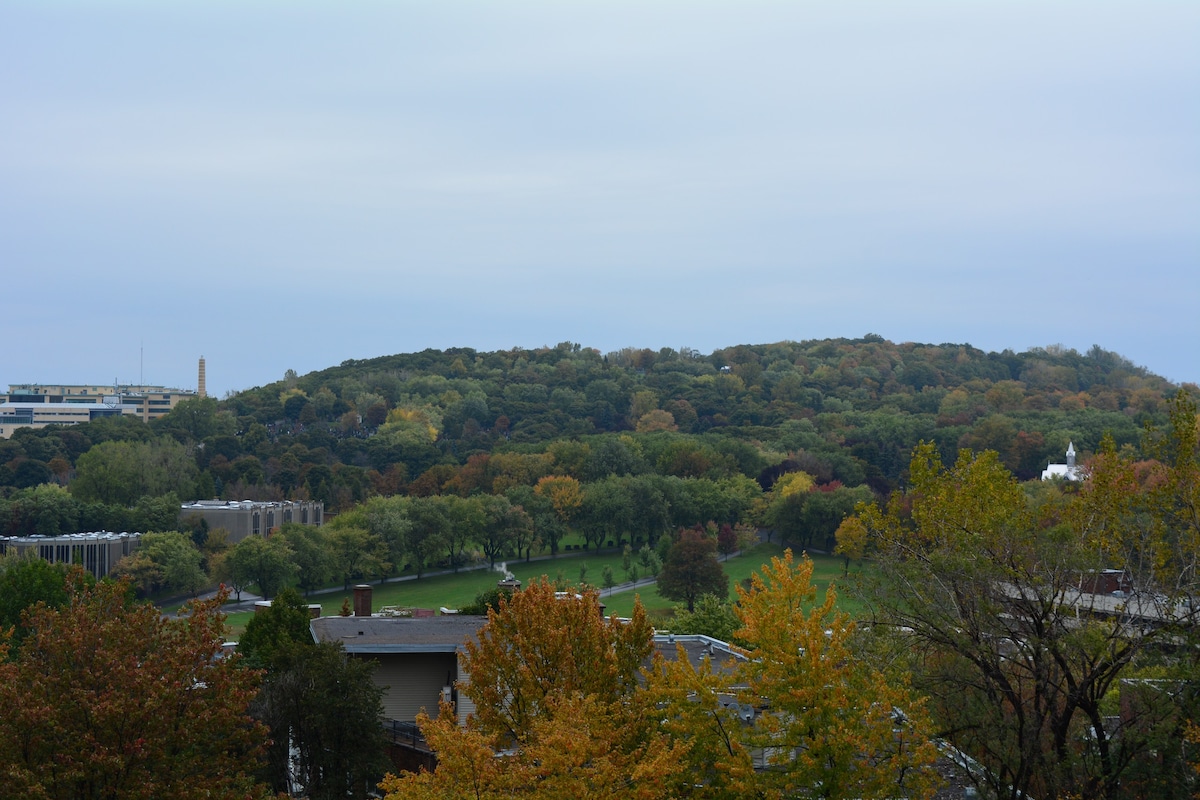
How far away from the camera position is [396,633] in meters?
37.0

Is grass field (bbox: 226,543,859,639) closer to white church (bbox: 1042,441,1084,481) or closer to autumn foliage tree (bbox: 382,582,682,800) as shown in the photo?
white church (bbox: 1042,441,1084,481)

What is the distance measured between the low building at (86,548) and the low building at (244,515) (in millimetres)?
8519

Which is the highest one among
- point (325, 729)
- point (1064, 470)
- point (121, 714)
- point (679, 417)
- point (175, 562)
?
point (679, 417)

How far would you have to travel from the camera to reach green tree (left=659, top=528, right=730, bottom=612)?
72.1 m

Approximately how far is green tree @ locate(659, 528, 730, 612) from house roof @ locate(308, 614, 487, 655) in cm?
3436

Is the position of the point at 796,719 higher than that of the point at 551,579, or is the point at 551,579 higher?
the point at 796,719

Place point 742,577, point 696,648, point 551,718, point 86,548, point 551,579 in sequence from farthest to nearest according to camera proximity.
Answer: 1. point 742,577
2. point 86,548
3. point 551,579
4. point 696,648
5. point 551,718

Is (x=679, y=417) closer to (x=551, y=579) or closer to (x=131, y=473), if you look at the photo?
(x=131, y=473)

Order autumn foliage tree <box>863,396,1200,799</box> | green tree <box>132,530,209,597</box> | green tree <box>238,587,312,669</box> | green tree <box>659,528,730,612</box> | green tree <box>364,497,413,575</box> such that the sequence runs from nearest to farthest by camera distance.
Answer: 1. autumn foliage tree <box>863,396,1200,799</box>
2. green tree <box>238,587,312,669</box>
3. green tree <box>659,528,730,612</box>
4. green tree <box>132,530,209,597</box>
5. green tree <box>364,497,413,575</box>

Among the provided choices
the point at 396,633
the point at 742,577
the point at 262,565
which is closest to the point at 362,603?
the point at 396,633

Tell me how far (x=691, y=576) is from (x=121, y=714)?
179ft

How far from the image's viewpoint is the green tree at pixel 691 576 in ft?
236

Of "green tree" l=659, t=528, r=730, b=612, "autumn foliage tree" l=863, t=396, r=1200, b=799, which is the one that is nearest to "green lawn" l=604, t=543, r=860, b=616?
"green tree" l=659, t=528, r=730, b=612

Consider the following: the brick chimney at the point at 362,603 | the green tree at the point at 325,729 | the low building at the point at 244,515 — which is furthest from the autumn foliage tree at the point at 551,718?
the low building at the point at 244,515
